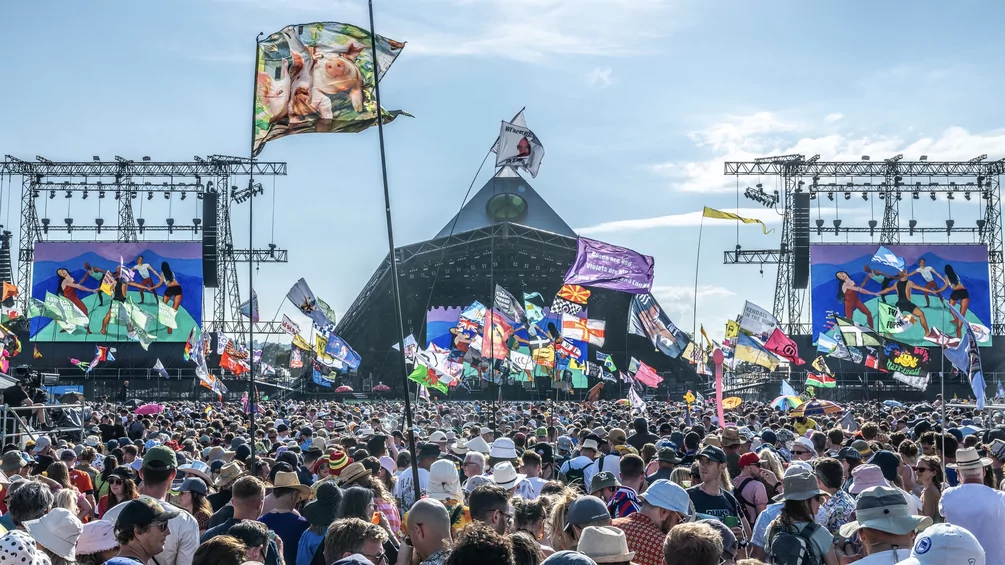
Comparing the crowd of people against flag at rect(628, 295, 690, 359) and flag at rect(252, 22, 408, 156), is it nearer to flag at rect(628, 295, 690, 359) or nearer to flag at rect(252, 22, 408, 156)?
flag at rect(252, 22, 408, 156)

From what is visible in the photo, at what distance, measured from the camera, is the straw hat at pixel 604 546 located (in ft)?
14.5

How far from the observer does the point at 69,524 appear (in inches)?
191

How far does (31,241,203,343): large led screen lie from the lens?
45.5 meters

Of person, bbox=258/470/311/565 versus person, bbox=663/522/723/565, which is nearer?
person, bbox=663/522/723/565

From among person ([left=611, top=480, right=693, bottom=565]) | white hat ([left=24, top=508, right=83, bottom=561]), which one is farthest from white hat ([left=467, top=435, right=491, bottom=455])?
white hat ([left=24, top=508, right=83, bottom=561])

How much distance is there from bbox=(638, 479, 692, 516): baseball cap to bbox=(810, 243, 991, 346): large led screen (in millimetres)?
39866

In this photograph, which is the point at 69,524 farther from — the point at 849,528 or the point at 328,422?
the point at 328,422

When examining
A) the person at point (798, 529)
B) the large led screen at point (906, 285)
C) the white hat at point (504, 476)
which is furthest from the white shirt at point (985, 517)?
the large led screen at point (906, 285)

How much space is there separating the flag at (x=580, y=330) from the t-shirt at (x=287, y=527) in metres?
23.0

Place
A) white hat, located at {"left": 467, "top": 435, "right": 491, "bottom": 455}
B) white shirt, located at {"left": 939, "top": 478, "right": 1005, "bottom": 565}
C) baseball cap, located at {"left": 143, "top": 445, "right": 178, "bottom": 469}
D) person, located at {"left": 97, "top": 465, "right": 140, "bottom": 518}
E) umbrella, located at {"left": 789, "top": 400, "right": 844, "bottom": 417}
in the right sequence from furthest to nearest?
1. umbrella, located at {"left": 789, "top": 400, "right": 844, "bottom": 417}
2. white hat, located at {"left": 467, "top": 435, "right": 491, "bottom": 455}
3. person, located at {"left": 97, "top": 465, "right": 140, "bottom": 518}
4. baseball cap, located at {"left": 143, "top": 445, "right": 178, "bottom": 469}
5. white shirt, located at {"left": 939, "top": 478, "right": 1005, "bottom": 565}

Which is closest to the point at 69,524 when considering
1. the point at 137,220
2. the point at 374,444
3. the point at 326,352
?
the point at 374,444

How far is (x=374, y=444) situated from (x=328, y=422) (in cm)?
850

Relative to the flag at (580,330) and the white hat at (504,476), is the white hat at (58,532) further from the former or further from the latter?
the flag at (580,330)

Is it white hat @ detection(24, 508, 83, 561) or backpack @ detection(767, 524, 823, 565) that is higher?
white hat @ detection(24, 508, 83, 561)
